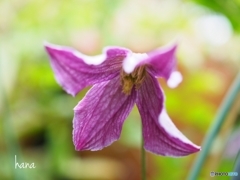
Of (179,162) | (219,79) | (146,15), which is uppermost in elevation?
(146,15)

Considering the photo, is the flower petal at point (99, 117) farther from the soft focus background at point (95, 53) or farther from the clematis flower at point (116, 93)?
the soft focus background at point (95, 53)

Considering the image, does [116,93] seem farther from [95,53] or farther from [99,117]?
[95,53]

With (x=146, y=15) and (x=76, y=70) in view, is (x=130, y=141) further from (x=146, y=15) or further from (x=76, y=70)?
(x=76, y=70)

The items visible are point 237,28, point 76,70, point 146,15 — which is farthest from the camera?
point 146,15

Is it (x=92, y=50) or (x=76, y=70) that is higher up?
(x=92, y=50)

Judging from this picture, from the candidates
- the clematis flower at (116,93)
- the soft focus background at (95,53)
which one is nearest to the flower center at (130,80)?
the clematis flower at (116,93)

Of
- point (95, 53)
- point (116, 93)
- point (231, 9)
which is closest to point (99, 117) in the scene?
point (116, 93)

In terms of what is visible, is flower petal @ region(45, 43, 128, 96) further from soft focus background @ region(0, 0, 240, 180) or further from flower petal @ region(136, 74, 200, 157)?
soft focus background @ region(0, 0, 240, 180)

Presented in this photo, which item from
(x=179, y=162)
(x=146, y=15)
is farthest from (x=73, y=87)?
(x=146, y=15)
